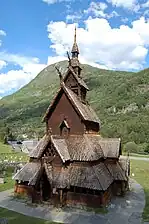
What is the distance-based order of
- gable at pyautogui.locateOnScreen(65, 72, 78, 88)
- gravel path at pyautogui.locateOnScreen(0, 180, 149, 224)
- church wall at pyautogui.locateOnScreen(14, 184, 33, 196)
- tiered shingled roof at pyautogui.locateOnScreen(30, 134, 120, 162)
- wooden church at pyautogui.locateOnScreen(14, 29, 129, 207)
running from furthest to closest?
gable at pyautogui.locateOnScreen(65, 72, 78, 88), church wall at pyautogui.locateOnScreen(14, 184, 33, 196), tiered shingled roof at pyautogui.locateOnScreen(30, 134, 120, 162), wooden church at pyautogui.locateOnScreen(14, 29, 129, 207), gravel path at pyautogui.locateOnScreen(0, 180, 149, 224)

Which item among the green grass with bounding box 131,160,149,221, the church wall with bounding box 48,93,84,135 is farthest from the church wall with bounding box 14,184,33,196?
the green grass with bounding box 131,160,149,221

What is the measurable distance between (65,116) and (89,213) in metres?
9.78

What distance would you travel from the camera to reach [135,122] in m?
128

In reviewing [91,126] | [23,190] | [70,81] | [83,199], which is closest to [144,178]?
[91,126]

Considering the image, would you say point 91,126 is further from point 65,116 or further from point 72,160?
point 72,160

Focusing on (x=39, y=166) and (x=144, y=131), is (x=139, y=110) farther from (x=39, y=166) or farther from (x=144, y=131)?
(x=39, y=166)

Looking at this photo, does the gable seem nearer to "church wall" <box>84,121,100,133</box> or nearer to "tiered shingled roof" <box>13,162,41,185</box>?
"church wall" <box>84,121,100,133</box>

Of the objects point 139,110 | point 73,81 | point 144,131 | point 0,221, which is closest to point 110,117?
point 139,110

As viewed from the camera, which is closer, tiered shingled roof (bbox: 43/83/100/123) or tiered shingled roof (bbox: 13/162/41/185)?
tiered shingled roof (bbox: 13/162/41/185)

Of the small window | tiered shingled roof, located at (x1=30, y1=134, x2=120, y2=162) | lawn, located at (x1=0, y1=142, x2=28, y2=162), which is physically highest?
the small window

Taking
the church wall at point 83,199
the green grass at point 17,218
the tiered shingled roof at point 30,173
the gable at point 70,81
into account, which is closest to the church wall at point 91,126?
the gable at point 70,81

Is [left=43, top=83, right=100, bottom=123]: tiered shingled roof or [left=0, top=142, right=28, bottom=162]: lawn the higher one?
[left=43, top=83, right=100, bottom=123]: tiered shingled roof

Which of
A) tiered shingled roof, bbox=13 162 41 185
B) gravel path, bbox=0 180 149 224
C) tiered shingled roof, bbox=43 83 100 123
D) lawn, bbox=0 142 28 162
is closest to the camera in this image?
gravel path, bbox=0 180 149 224

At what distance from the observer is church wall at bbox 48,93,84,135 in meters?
27.4
